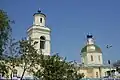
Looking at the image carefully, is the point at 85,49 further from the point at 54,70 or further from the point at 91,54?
the point at 54,70

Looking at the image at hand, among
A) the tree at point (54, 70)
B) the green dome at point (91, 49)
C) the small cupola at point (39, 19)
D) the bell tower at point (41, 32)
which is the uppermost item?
the small cupola at point (39, 19)

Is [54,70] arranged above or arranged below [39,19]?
below

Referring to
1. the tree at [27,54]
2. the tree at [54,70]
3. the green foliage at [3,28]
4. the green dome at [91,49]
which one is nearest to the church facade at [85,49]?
the green dome at [91,49]

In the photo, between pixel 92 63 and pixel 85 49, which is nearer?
pixel 92 63

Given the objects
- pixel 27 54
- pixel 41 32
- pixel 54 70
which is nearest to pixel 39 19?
pixel 41 32

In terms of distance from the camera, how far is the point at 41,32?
47.0 metres

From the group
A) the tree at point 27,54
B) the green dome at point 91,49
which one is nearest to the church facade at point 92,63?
the green dome at point 91,49

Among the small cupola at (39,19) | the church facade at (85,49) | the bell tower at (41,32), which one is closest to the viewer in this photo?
the bell tower at (41,32)

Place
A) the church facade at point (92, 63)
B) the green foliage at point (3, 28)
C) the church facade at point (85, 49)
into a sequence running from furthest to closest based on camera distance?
the church facade at point (92, 63) < the church facade at point (85, 49) < the green foliage at point (3, 28)

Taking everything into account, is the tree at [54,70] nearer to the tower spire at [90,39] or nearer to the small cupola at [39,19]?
the small cupola at [39,19]

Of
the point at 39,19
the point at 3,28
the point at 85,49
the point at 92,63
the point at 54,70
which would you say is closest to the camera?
the point at 3,28

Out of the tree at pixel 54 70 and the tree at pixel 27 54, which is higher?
the tree at pixel 27 54

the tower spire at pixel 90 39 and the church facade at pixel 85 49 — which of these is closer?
the church facade at pixel 85 49

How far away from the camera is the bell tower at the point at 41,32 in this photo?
1822 inches
